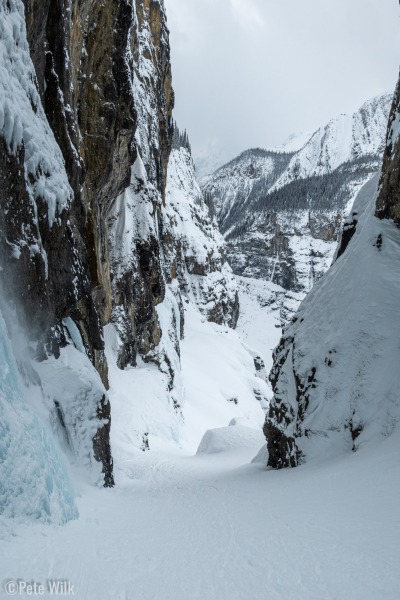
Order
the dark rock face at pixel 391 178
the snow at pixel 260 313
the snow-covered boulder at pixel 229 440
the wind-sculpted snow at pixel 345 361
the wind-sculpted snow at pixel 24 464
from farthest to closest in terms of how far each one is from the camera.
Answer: the snow at pixel 260 313, the snow-covered boulder at pixel 229 440, the dark rock face at pixel 391 178, the wind-sculpted snow at pixel 345 361, the wind-sculpted snow at pixel 24 464

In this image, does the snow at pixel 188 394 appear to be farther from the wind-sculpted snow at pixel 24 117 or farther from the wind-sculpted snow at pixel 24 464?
the wind-sculpted snow at pixel 24 117

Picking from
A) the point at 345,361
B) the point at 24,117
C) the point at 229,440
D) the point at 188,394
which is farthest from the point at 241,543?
the point at 188,394

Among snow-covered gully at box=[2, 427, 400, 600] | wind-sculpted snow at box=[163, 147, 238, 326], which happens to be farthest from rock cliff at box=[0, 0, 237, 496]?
wind-sculpted snow at box=[163, 147, 238, 326]

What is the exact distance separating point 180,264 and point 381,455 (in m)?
56.5

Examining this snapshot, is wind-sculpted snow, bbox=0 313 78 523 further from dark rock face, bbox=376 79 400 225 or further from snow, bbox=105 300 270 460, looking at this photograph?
dark rock face, bbox=376 79 400 225

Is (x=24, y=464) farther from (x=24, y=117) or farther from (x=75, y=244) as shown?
(x=75, y=244)

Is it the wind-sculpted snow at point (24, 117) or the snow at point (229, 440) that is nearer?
the wind-sculpted snow at point (24, 117)

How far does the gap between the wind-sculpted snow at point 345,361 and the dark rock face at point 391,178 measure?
384 millimetres

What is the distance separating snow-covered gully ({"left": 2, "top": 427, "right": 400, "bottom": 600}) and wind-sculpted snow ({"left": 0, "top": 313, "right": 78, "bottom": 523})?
270 mm

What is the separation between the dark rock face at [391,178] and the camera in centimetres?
1170

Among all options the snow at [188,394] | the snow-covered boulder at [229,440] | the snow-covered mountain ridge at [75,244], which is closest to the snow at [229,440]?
the snow-covered boulder at [229,440]

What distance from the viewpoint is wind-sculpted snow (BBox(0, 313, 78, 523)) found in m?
4.81

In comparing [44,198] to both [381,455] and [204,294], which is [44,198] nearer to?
[381,455]

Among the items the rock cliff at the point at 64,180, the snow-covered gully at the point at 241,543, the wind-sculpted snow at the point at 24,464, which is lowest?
the snow-covered gully at the point at 241,543
